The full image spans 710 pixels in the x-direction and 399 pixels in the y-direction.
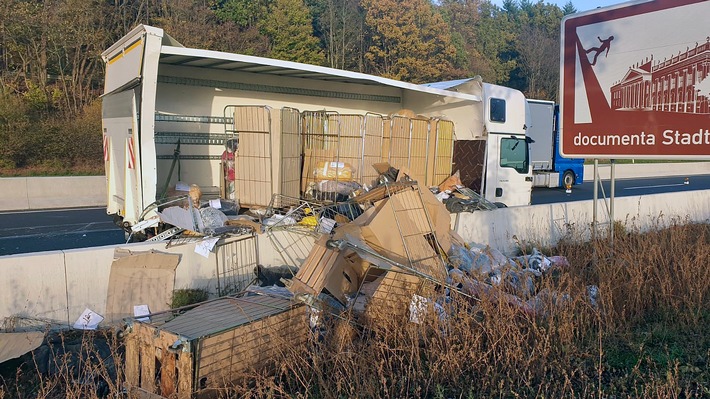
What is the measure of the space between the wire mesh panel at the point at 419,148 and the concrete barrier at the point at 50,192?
37.1ft

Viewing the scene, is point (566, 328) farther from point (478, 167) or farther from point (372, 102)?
point (372, 102)

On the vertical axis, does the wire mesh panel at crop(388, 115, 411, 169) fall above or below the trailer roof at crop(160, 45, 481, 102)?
below

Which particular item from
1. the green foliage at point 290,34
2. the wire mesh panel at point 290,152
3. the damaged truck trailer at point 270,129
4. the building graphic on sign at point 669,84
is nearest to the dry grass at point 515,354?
the building graphic on sign at point 669,84

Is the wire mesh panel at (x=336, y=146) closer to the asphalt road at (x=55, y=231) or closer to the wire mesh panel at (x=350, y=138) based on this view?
the wire mesh panel at (x=350, y=138)

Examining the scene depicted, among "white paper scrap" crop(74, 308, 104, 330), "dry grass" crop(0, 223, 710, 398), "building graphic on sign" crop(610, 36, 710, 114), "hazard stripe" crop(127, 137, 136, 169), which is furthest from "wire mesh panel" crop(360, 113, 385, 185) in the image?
"white paper scrap" crop(74, 308, 104, 330)

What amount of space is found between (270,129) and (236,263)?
8.67 ft

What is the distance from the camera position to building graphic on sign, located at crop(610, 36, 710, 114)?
604 cm

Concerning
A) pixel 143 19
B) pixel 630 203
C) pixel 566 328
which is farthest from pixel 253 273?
pixel 143 19

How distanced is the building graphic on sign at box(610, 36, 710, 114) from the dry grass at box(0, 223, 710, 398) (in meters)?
1.87

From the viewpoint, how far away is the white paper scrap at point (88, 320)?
18.0ft

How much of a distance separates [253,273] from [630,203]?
7.58 m

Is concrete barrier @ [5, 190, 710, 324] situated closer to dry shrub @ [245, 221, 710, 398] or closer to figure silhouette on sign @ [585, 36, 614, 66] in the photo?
dry shrub @ [245, 221, 710, 398]

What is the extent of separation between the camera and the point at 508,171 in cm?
1163

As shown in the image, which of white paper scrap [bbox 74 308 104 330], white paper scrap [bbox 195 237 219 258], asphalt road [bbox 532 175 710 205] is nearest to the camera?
white paper scrap [bbox 74 308 104 330]
